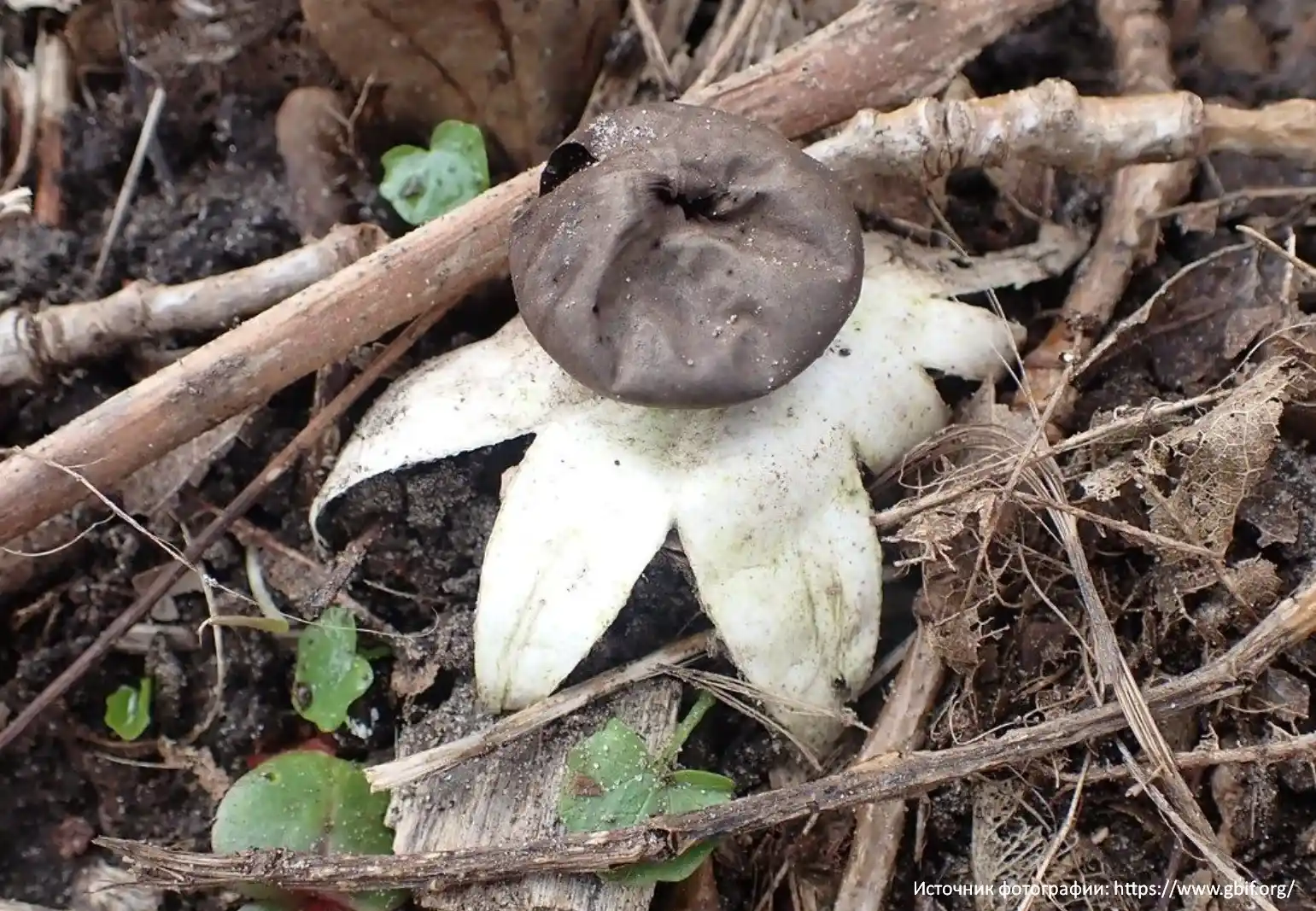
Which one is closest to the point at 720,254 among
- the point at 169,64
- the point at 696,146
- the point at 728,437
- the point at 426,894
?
the point at 696,146

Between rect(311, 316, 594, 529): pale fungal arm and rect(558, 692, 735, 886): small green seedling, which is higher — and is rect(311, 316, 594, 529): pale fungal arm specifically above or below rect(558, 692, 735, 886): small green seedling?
above

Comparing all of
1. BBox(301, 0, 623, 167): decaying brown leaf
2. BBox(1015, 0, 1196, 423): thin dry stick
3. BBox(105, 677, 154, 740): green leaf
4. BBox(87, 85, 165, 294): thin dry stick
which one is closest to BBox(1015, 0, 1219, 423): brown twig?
BBox(1015, 0, 1196, 423): thin dry stick

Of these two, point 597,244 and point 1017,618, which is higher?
point 597,244

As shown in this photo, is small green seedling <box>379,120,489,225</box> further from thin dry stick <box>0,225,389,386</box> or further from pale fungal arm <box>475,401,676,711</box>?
pale fungal arm <box>475,401,676,711</box>

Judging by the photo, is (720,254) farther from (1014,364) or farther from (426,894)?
(426,894)

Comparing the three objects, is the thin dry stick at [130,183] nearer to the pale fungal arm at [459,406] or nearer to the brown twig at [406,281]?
the brown twig at [406,281]

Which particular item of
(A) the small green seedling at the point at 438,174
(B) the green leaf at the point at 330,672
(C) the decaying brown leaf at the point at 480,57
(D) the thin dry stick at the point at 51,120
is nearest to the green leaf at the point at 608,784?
(B) the green leaf at the point at 330,672
